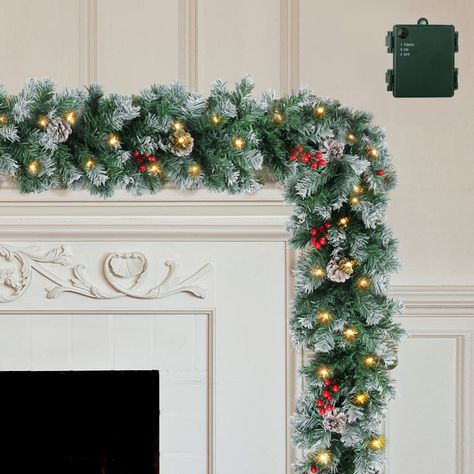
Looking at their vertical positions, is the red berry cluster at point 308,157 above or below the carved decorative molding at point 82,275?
above

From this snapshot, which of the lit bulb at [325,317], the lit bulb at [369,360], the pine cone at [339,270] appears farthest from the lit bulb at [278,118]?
the lit bulb at [369,360]

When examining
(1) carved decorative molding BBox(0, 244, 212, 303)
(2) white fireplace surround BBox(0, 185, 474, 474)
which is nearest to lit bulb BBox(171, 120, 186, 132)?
(2) white fireplace surround BBox(0, 185, 474, 474)

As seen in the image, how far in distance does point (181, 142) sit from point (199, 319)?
0.87 meters

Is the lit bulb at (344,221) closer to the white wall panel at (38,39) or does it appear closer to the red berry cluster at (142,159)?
the red berry cluster at (142,159)

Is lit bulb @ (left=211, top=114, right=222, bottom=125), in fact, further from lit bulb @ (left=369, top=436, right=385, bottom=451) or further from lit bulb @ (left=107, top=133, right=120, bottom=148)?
lit bulb @ (left=369, top=436, right=385, bottom=451)

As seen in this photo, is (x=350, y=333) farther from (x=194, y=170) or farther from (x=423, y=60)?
(x=423, y=60)

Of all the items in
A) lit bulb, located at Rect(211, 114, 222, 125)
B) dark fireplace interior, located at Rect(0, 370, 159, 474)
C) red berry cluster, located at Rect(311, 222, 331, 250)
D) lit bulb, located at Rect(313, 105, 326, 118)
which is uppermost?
lit bulb, located at Rect(313, 105, 326, 118)

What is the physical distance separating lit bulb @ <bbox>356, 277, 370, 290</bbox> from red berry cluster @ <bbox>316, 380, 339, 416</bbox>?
24 centimetres

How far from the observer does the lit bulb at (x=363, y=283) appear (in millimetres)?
1868

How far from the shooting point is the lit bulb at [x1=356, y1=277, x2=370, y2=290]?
1868mm

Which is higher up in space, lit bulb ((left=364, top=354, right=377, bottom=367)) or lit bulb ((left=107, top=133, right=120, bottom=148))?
lit bulb ((left=107, top=133, right=120, bottom=148))

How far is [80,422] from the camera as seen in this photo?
251 cm

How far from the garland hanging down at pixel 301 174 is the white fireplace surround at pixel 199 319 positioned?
1.67ft

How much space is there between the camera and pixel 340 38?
2.38 metres
